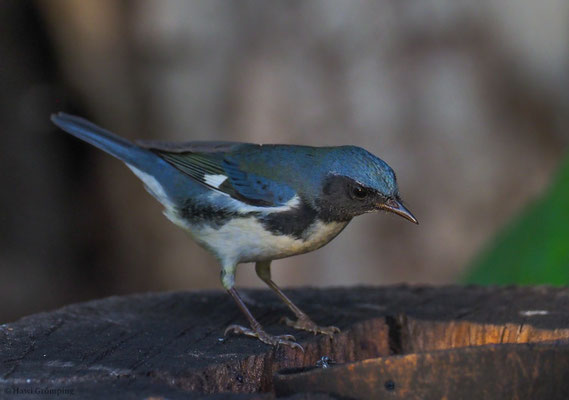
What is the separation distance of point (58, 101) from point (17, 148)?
66 cm

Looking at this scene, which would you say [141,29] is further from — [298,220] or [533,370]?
[533,370]

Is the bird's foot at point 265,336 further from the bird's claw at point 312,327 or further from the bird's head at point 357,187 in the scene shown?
the bird's head at point 357,187

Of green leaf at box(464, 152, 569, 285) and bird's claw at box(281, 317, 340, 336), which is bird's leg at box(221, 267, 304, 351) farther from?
green leaf at box(464, 152, 569, 285)

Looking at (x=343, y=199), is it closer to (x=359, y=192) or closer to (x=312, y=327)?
(x=359, y=192)

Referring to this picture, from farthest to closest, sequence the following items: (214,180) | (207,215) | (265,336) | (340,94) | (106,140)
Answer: (340,94) < (106,140) < (214,180) < (207,215) < (265,336)

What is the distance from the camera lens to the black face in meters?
4.80

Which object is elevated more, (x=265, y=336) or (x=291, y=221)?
(x=291, y=221)

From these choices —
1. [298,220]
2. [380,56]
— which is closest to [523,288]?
[298,220]

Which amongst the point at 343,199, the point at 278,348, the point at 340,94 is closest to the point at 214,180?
the point at 343,199

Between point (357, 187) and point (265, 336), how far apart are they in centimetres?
96

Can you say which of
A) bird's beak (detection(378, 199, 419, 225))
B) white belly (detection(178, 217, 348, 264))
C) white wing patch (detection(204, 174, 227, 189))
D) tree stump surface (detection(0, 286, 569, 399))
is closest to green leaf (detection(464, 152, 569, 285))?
tree stump surface (detection(0, 286, 569, 399))

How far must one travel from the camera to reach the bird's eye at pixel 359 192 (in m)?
4.78

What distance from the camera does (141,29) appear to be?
837cm

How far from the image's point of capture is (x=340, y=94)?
7984 mm
